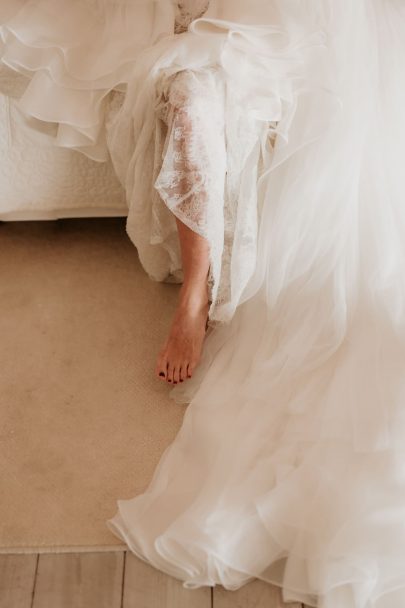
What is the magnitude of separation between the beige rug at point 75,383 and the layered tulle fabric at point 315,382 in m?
0.08

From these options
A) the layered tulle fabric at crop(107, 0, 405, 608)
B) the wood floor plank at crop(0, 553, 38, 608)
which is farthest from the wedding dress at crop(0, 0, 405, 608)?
the wood floor plank at crop(0, 553, 38, 608)

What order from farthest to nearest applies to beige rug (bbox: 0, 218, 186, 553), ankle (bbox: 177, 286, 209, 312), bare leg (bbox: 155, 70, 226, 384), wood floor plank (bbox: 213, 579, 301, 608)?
ankle (bbox: 177, 286, 209, 312) < bare leg (bbox: 155, 70, 226, 384) < beige rug (bbox: 0, 218, 186, 553) < wood floor plank (bbox: 213, 579, 301, 608)

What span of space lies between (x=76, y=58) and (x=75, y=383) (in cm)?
68

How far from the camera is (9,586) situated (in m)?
1.35

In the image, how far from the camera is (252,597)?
1322 millimetres

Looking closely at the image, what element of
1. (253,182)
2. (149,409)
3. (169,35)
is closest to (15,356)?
(149,409)

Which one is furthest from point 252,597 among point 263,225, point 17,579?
point 263,225

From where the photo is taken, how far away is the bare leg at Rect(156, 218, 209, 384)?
166 centimetres

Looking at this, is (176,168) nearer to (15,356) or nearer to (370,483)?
(15,356)

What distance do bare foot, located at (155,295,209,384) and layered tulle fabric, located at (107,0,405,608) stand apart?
1.4 inches

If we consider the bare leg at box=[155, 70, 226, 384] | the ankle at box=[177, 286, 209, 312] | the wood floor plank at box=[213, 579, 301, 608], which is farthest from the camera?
the ankle at box=[177, 286, 209, 312]
